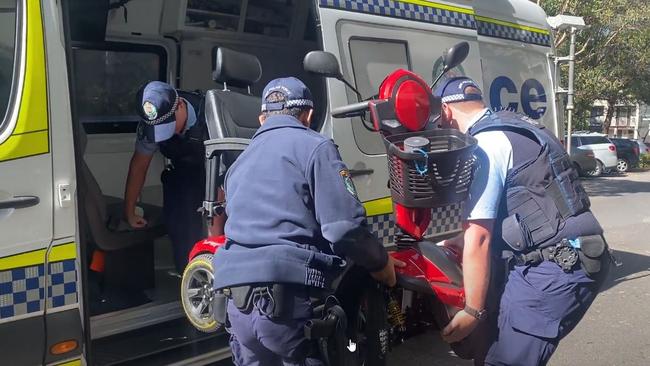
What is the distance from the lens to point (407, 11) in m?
4.29

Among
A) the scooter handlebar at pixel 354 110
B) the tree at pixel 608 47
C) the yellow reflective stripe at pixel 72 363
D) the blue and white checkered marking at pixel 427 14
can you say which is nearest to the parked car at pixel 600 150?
the tree at pixel 608 47

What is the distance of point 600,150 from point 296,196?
850 inches

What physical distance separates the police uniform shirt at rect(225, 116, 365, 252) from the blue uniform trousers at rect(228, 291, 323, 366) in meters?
0.23

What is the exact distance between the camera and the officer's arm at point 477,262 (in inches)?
98.6

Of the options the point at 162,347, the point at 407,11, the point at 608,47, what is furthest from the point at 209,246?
the point at 608,47

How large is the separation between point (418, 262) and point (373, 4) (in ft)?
6.44

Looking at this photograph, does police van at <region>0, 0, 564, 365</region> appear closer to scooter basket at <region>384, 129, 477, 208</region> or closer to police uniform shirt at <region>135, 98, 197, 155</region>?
police uniform shirt at <region>135, 98, 197, 155</region>

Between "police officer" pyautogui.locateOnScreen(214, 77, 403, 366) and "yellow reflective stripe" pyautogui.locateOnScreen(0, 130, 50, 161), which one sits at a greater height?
"yellow reflective stripe" pyautogui.locateOnScreen(0, 130, 50, 161)

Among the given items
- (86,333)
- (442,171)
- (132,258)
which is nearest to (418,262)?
(442,171)

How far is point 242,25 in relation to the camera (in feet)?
18.3

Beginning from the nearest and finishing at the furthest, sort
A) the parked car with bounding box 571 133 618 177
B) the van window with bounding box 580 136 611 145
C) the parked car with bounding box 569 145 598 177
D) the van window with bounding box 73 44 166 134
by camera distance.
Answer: the van window with bounding box 73 44 166 134
the parked car with bounding box 569 145 598 177
the parked car with bounding box 571 133 618 177
the van window with bounding box 580 136 611 145

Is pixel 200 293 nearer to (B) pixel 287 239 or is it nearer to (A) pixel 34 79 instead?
(B) pixel 287 239

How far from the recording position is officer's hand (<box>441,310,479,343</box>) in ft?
8.30

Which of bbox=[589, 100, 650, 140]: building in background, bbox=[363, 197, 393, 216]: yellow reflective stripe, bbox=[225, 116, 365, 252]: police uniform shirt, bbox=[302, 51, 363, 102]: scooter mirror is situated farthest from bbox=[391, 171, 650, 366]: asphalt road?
bbox=[589, 100, 650, 140]: building in background
